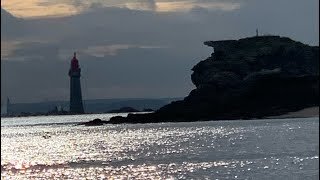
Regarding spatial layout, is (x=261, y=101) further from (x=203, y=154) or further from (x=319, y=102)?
(x=203, y=154)

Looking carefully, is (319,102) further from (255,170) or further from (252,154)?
(255,170)

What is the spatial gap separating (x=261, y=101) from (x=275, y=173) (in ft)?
499

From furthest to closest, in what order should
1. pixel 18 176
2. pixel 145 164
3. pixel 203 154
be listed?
pixel 203 154
pixel 145 164
pixel 18 176

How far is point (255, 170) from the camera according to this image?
51.4m

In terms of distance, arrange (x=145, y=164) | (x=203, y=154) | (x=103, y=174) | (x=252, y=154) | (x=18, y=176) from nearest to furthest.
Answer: (x=103, y=174) → (x=18, y=176) → (x=145, y=164) → (x=252, y=154) → (x=203, y=154)

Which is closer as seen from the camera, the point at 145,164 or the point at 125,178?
the point at 125,178

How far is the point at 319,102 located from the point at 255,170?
149 meters

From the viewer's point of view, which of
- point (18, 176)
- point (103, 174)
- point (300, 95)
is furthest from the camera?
point (300, 95)

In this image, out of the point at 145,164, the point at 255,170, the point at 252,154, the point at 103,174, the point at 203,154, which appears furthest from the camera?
the point at 203,154

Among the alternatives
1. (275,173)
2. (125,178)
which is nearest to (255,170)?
(275,173)

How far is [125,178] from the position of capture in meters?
52.1

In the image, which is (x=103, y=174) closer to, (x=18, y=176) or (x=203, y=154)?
(x=18, y=176)

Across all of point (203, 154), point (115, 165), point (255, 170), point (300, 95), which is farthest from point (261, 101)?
point (255, 170)

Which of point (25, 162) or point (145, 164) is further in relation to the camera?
point (25, 162)
